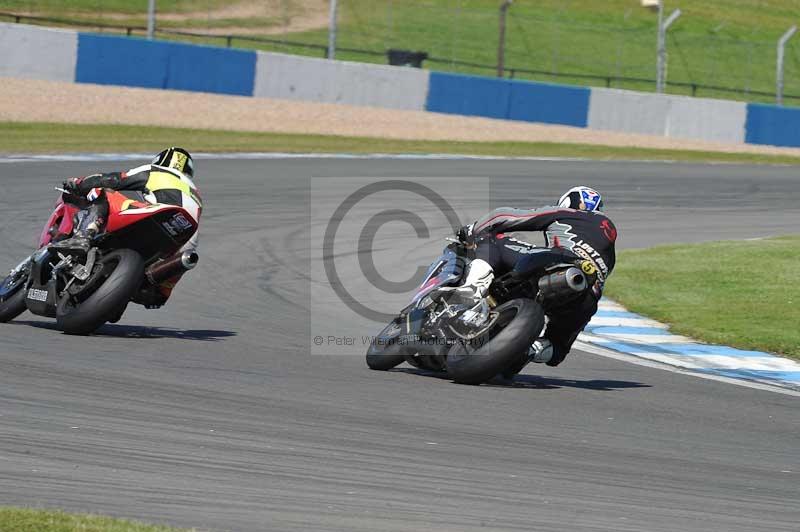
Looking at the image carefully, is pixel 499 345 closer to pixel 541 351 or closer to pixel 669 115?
pixel 541 351

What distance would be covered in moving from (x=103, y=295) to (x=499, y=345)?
2577 mm

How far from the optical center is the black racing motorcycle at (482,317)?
7.58m

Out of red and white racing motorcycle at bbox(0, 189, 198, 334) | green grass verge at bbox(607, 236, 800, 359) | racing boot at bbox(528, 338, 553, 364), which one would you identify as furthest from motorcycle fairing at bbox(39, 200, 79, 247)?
green grass verge at bbox(607, 236, 800, 359)

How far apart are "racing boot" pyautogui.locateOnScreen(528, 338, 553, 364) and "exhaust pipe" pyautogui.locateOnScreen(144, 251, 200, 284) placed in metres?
2.41

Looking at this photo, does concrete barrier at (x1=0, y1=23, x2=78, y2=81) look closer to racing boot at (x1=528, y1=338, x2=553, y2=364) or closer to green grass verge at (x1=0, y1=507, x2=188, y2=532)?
racing boot at (x1=528, y1=338, x2=553, y2=364)

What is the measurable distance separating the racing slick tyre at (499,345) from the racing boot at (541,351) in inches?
4.4

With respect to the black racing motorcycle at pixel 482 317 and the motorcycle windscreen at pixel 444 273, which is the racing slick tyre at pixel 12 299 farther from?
the motorcycle windscreen at pixel 444 273

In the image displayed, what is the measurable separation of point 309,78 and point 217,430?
21.8m

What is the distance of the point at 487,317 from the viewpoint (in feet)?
Result: 25.1

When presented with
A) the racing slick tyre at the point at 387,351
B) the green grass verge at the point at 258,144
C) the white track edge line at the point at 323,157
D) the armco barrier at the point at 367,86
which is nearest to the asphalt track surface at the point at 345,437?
the racing slick tyre at the point at 387,351

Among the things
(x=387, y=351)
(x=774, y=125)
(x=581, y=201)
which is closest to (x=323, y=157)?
(x=774, y=125)

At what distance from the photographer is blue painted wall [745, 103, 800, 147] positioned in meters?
29.5

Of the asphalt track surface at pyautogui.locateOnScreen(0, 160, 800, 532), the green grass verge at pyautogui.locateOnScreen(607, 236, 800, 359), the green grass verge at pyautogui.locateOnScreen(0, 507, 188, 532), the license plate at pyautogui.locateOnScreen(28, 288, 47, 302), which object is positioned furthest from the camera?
the green grass verge at pyautogui.locateOnScreen(607, 236, 800, 359)

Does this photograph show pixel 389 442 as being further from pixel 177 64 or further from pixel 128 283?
pixel 177 64
